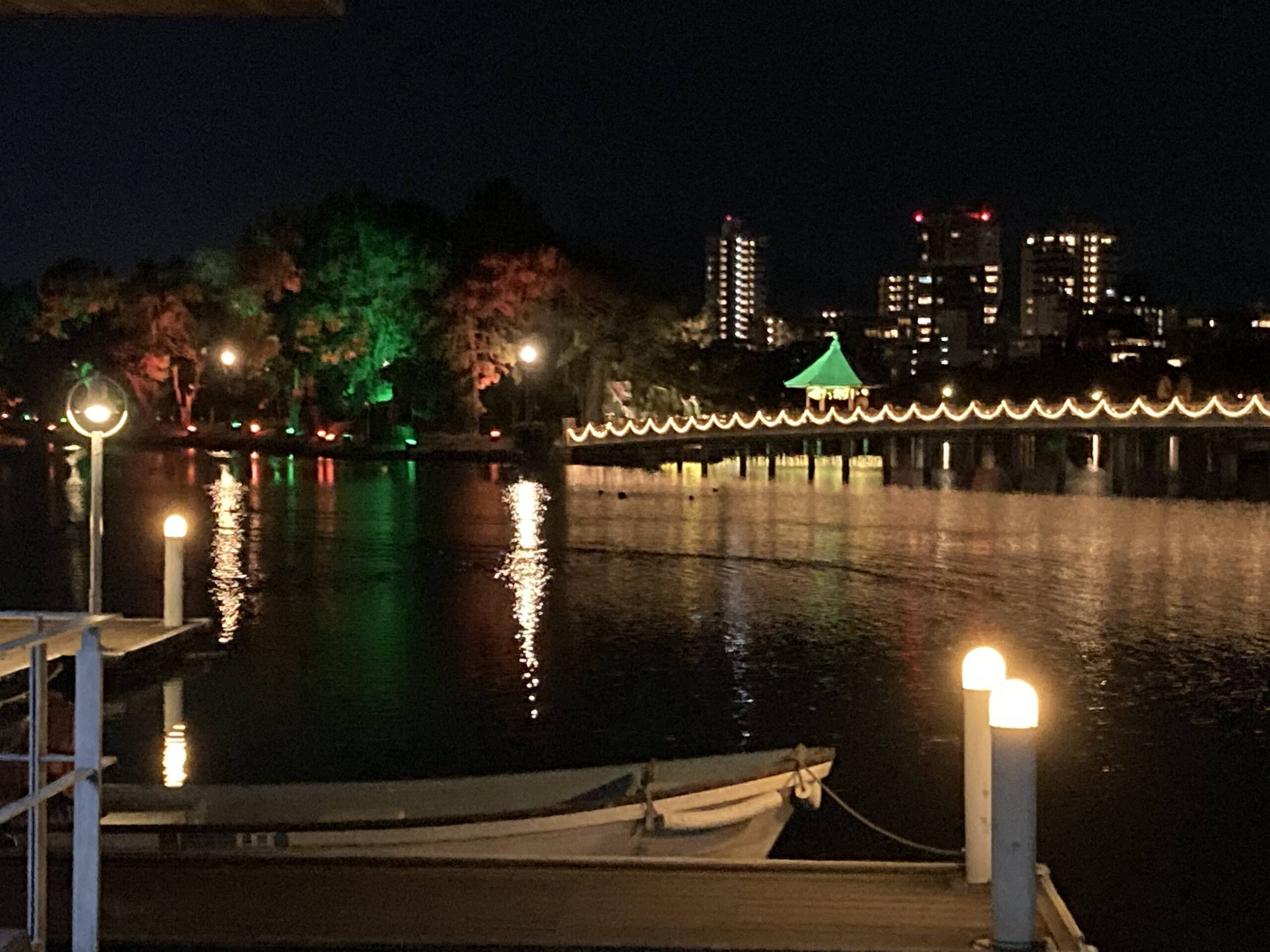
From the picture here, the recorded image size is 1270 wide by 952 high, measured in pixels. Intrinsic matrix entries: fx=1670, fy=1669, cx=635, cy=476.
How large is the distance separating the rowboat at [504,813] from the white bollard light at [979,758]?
133 centimetres

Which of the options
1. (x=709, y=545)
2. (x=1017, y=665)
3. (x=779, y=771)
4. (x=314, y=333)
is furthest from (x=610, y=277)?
(x=779, y=771)

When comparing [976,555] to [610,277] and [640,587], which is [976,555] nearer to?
[640,587]

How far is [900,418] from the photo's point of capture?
53.7 meters

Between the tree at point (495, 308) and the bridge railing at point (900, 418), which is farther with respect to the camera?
the tree at point (495, 308)

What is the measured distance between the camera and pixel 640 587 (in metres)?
22.7

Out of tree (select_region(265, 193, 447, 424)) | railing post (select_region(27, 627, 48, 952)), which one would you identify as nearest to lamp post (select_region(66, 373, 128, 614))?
railing post (select_region(27, 627, 48, 952))

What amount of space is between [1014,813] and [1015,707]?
0.37m

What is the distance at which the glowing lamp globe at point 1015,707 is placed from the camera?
19.0 ft

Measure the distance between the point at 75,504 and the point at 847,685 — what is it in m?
23.9

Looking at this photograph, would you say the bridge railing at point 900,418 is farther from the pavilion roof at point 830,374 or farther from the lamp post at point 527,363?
the pavilion roof at point 830,374

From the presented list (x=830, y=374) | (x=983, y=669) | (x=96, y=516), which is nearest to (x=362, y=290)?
(x=830, y=374)

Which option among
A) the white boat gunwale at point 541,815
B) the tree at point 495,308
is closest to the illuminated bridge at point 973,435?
the tree at point 495,308

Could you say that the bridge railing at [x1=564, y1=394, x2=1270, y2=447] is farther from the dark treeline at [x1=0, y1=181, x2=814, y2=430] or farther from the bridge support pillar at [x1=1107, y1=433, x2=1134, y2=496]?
the dark treeline at [x1=0, y1=181, x2=814, y2=430]

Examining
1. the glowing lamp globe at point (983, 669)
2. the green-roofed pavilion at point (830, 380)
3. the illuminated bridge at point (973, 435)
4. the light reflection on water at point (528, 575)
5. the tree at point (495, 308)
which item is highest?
the tree at point (495, 308)
